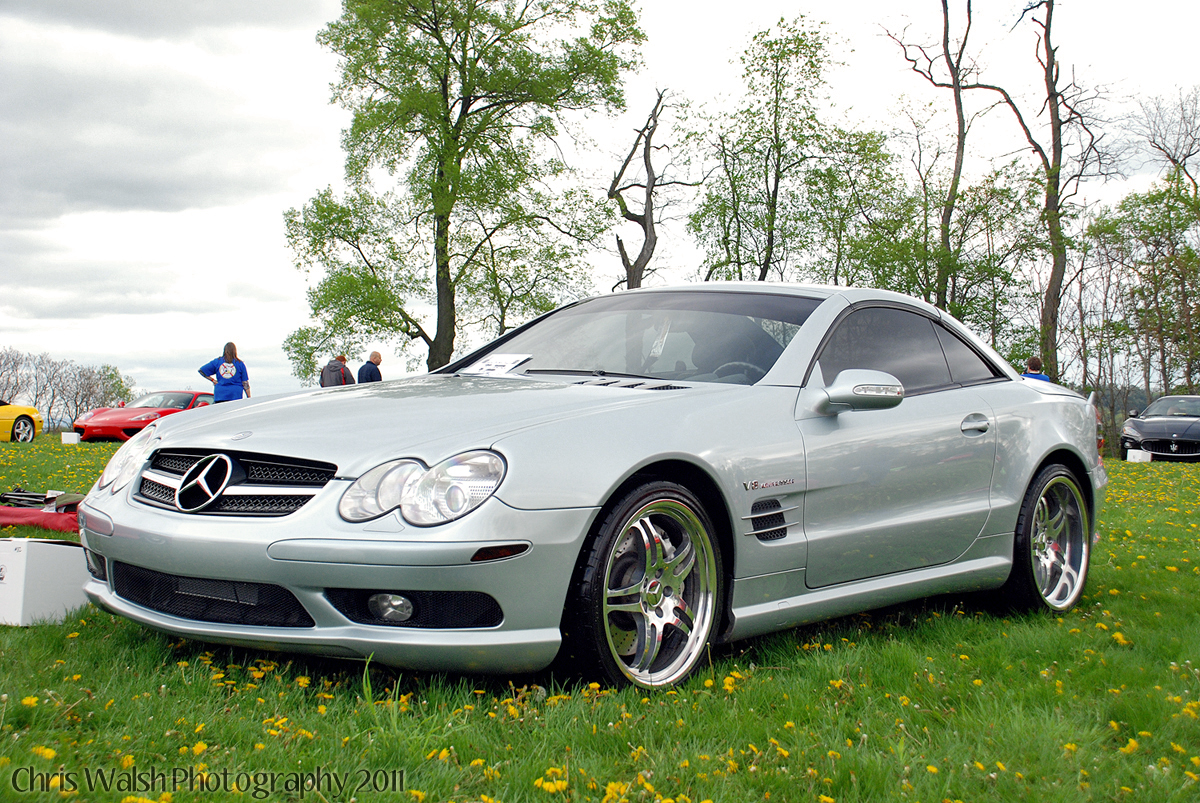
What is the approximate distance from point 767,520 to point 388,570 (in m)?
1.38

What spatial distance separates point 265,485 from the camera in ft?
9.46

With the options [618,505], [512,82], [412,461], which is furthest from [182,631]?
[512,82]

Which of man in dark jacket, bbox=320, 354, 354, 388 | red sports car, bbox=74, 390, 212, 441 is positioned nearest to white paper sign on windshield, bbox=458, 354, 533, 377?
man in dark jacket, bbox=320, 354, 354, 388

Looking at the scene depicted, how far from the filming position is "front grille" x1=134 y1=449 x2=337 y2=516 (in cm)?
282

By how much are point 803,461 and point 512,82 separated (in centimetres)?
2812

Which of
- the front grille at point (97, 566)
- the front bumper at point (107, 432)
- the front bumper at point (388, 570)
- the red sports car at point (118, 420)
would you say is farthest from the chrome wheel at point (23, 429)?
the front bumper at point (388, 570)

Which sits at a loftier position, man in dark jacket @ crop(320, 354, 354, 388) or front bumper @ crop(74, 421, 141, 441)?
man in dark jacket @ crop(320, 354, 354, 388)

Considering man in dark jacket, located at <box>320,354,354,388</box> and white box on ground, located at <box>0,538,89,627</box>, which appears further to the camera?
man in dark jacket, located at <box>320,354,354,388</box>

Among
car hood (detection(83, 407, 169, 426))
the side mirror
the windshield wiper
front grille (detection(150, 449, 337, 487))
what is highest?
the windshield wiper

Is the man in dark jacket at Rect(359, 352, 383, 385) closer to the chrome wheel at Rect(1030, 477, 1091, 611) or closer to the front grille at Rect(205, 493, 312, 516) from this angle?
the chrome wheel at Rect(1030, 477, 1091, 611)

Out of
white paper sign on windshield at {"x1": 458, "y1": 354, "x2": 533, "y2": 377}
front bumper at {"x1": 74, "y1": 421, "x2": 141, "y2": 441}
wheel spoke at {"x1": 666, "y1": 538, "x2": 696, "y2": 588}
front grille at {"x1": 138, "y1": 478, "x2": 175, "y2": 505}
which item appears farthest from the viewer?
front bumper at {"x1": 74, "y1": 421, "x2": 141, "y2": 441}

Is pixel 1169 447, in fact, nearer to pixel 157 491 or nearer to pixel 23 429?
pixel 157 491

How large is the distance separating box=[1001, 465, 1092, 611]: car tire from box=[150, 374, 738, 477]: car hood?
189 centimetres

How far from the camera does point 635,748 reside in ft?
8.20
